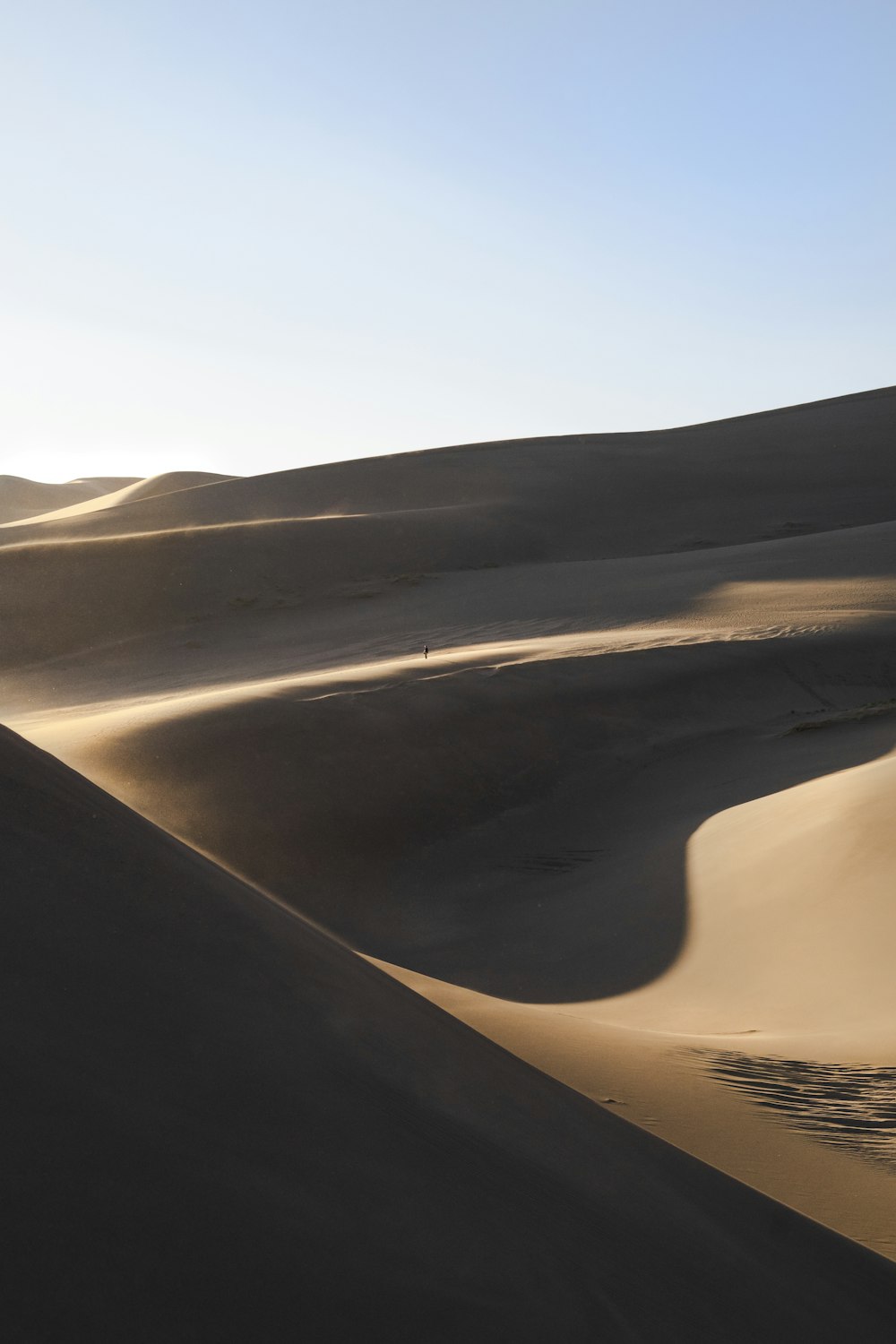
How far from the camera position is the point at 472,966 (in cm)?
655

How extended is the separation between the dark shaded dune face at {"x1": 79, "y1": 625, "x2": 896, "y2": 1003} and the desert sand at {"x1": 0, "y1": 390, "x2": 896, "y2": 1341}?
0.12 feet

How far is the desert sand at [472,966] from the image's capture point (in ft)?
5.47

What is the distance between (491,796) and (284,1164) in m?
7.47

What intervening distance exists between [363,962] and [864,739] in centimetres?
763

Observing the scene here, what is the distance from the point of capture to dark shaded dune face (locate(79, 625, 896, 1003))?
22.4 feet

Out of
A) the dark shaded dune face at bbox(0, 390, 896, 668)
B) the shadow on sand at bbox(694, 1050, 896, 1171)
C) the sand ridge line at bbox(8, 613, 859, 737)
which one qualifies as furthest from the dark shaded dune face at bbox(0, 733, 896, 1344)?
the dark shaded dune face at bbox(0, 390, 896, 668)

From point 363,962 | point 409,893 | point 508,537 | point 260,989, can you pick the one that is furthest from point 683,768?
point 508,537

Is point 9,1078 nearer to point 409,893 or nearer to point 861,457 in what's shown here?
point 409,893

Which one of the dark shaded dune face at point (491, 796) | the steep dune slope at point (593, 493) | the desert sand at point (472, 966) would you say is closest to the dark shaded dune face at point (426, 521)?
the steep dune slope at point (593, 493)

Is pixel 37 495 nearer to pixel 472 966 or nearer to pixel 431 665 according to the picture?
pixel 431 665

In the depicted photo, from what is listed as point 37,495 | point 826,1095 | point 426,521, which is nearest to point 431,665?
point 826,1095

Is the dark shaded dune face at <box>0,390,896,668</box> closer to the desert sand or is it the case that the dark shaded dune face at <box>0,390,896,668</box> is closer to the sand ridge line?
the desert sand

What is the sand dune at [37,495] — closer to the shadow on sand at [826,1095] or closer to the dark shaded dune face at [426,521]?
the dark shaded dune face at [426,521]

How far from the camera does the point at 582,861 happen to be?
816 cm
